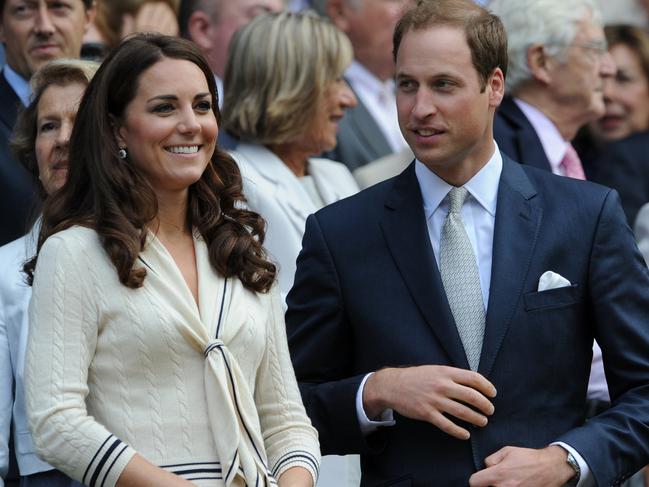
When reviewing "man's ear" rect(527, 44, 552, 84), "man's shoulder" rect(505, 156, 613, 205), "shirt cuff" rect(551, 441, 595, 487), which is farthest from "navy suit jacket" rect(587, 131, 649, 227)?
"shirt cuff" rect(551, 441, 595, 487)

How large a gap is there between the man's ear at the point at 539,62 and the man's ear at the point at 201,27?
187 centimetres

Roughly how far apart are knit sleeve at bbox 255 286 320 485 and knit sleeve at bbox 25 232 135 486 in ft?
1.77

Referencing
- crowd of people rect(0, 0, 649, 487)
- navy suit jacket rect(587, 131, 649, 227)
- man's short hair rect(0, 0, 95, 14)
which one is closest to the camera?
crowd of people rect(0, 0, 649, 487)

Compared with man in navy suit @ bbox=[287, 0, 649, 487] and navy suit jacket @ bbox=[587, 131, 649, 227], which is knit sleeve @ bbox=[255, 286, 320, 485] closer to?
man in navy suit @ bbox=[287, 0, 649, 487]

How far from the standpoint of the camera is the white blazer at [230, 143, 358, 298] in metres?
5.96

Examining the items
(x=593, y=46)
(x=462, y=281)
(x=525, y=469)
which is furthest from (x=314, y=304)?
(x=593, y=46)

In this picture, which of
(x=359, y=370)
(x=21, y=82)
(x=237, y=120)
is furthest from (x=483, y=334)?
(x=21, y=82)

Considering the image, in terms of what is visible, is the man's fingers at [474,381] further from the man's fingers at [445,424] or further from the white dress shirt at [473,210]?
the white dress shirt at [473,210]

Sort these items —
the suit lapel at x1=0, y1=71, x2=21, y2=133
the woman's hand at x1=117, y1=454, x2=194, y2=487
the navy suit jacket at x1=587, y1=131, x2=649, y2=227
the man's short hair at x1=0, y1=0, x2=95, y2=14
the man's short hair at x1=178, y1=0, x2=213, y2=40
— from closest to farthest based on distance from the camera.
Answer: the woman's hand at x1=117, y1=454, x2=194, y2=487 → the suit lapel at x1=0, y1=71, x2=21, y2=133 → the man's short hair at x1=0, y1=0, x2=95, y2=14 → the navy suit jacket at x1=587, y1=131, x2=649, y2=227 → the man's short hair at x1=178, y1=0, x2=213, y2=40

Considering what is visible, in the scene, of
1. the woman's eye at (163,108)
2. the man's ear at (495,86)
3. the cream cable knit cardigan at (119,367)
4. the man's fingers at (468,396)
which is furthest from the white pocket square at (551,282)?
the woman's eye at (163,108)

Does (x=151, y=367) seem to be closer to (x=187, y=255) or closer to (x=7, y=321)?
(x=187, y=255)

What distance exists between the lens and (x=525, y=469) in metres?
4.18

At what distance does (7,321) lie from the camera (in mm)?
4555

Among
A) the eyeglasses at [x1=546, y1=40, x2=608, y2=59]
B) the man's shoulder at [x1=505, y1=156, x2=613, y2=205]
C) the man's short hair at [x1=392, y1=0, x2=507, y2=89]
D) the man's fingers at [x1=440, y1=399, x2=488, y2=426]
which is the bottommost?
the man's fingers at [x1=440, y1=399, x2=488, y2=426]
